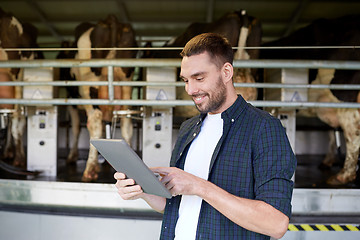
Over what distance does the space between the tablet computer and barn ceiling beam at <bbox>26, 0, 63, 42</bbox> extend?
5.65 meters

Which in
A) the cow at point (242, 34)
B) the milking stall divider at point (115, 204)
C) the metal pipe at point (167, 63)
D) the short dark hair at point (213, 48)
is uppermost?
the cow at point (242, 34)

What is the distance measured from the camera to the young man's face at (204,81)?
1.00 metres

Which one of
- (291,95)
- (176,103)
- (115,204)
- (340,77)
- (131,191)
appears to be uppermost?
(340,77)

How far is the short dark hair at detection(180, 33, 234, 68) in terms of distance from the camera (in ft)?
3.30

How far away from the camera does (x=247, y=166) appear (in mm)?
1013

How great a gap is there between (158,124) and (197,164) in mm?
2214

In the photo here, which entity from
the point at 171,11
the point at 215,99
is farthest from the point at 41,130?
the point at 171,11

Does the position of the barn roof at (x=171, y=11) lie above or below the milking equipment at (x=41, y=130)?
above

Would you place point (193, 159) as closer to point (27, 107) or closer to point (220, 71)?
point (220, 71)

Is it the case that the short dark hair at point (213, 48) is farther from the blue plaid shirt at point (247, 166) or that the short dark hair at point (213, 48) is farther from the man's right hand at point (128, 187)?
the man's right hand at point (128, 187)

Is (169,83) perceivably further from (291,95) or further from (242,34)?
(291,95)

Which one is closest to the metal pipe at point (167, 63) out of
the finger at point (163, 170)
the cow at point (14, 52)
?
the cow at point (14, 52)

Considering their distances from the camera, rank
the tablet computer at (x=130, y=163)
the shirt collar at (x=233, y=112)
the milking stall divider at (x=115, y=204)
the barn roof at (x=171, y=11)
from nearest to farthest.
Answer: the tablet computer at (x=130, y=163), the shirt collar at (x=233, y=112), the milking stall divider at (x=115, y=204), the barn roof at (x=171, y=11)

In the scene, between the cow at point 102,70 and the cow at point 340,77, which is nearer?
the cow at point 340,77
